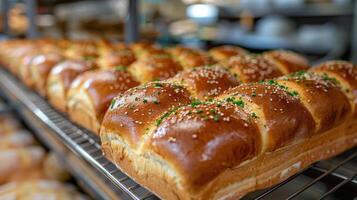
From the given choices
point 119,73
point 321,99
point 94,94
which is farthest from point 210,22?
point 321,99

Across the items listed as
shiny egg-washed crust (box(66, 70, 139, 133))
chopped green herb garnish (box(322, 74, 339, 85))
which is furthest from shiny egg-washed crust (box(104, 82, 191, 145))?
chopped green herb garnish (box(322, 74, 339, 85))

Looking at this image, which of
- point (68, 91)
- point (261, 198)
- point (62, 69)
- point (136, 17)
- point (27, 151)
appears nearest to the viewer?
point (261, 198)

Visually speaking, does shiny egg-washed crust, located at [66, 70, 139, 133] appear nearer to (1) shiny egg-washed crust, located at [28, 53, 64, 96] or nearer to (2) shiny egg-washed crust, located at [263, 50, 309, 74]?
(1) shiny egg-washed crust, located at [28, 53, 64, 96]

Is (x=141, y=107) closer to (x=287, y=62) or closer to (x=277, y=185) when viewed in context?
(x=277, y=185)

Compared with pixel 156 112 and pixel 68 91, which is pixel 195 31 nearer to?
pixel 68 91

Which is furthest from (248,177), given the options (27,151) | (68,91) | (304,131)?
→ (27,151)

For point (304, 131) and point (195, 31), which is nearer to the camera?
point (304, 131)
